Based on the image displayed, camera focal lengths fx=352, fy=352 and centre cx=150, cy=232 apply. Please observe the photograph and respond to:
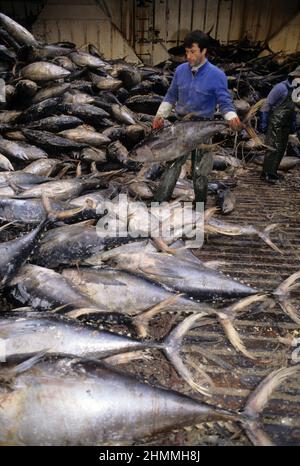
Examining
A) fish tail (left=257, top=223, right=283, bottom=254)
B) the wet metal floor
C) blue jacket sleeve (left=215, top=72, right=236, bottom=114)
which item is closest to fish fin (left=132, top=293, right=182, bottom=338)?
the wet metal floor

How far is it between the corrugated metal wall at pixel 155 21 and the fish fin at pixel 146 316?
9.33 meters

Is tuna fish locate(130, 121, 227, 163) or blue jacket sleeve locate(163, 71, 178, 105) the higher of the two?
blue jacket sleeve locate(163, 71, 178, 105)

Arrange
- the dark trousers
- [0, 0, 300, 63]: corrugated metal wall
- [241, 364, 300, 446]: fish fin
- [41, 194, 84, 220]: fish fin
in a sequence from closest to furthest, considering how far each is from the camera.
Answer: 1. [241, 364, 300, 446]: fish fin
2. [41, 194, 84, 220]: fish fin
3. the dark trousers
4. [0, 0, 300, 63]: corrugated metal wall

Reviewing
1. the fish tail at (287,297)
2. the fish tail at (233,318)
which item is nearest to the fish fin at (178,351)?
the fish tail at (233,318)

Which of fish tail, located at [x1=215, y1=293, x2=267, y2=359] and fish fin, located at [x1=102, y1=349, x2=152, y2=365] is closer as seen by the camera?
fish fin, located at [x1=102, y1=349, x2=152, y2=365]

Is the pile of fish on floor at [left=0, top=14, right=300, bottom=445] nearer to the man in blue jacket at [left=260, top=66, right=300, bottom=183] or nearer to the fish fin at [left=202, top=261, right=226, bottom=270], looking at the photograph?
the fish fin at [left=202, top=261, right=226, bottom=270]

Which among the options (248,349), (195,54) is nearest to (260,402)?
(248,349)

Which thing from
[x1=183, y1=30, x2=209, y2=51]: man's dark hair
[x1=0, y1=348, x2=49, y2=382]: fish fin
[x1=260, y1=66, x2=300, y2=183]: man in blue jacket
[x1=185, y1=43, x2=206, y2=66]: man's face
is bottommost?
[x1=0, y1=348, x2=49, y2=382]: fish fin

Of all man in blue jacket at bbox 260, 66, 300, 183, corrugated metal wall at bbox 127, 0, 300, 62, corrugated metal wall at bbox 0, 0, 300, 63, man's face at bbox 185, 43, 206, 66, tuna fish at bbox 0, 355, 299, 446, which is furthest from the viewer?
corrugated metal wall at bbox 127, 0, 300, 62

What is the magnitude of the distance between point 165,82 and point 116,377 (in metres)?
7.29

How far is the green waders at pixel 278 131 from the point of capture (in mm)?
5664

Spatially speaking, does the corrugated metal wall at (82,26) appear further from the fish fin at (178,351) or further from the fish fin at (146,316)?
the fish fin at (178,351)

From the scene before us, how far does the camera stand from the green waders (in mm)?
5664

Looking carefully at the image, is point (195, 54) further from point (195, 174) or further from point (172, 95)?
point (195, 174)
